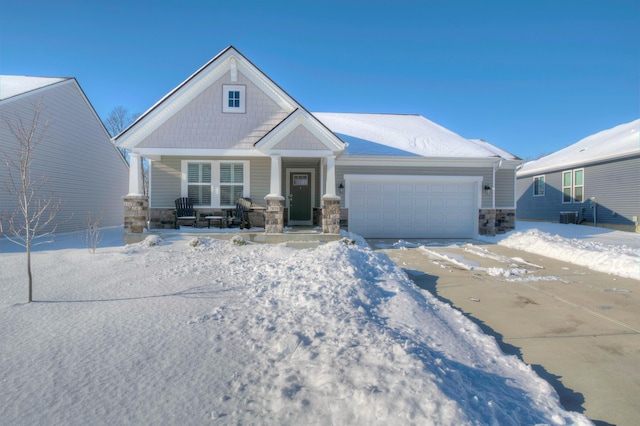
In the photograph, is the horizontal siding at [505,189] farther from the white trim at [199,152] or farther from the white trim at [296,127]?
the white trim at [199,152]

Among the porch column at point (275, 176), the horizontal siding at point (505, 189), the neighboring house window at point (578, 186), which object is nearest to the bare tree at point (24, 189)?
the porch column at point (275, 176)

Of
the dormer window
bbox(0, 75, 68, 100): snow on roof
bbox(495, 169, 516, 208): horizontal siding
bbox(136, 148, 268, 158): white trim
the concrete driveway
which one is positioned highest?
bbox(0, 75, 68, 100): snow on roof

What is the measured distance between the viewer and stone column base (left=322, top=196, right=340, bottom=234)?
31.0 ft

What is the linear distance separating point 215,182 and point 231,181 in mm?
515

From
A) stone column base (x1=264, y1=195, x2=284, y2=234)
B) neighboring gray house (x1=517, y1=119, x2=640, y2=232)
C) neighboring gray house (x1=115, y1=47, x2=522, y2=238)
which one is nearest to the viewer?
stone column base (x1=264, y1=195, x2=284, y2=234)

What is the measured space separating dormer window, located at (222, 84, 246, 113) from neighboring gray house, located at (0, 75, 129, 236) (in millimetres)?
5716

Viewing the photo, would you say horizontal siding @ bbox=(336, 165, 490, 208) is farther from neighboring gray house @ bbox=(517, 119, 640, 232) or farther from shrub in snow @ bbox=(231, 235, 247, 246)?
A: neighboring gray house @ bbox=(517, 119, 640, 232)

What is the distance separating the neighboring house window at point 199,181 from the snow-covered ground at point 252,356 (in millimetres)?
5881

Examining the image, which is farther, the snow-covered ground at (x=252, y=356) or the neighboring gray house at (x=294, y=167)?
the neighboring gray house at (x=294, y=167)

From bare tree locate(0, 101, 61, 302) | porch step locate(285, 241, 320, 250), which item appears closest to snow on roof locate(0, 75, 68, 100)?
bare tree locate(0, 101, 61, 302)

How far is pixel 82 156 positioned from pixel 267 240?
1169cm

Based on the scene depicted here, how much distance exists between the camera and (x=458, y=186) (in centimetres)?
1278

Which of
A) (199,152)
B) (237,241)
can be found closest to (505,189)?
(237,241)

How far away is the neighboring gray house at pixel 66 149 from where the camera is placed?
468 inches
